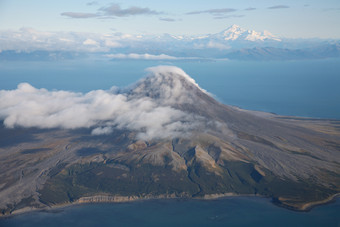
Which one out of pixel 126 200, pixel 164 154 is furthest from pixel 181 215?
pixel 164 154

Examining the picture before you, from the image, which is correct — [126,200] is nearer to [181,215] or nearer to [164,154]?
[181,215]

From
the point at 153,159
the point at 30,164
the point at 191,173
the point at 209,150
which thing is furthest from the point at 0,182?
A: the point at 209,150

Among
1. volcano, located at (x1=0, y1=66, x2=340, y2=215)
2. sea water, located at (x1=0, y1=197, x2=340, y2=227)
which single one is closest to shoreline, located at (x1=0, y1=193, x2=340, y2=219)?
volcano, located at (x1=0, y1=66, x2=340, y2=215)

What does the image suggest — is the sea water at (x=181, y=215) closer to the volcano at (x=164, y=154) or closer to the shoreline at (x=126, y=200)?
the shoreline at (x=126, y=200)

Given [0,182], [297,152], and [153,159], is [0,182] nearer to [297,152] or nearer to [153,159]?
[153,159]

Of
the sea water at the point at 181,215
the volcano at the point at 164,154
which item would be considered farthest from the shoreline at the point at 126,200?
the sea water at the point at 181,215

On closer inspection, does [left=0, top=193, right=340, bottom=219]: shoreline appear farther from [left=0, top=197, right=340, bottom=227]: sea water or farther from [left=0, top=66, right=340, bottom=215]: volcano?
[left=0, top=197, right=340, bottom=227]: sea water

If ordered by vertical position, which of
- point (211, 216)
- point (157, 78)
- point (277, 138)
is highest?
point (157, 78)

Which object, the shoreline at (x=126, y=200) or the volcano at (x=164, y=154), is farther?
the volcano at (x=164, y=154)

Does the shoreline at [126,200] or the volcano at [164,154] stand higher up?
the volcano at [164,154]
